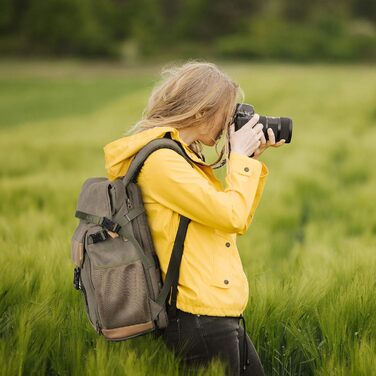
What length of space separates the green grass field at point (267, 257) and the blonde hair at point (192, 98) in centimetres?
71

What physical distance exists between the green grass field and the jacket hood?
1.77 feet

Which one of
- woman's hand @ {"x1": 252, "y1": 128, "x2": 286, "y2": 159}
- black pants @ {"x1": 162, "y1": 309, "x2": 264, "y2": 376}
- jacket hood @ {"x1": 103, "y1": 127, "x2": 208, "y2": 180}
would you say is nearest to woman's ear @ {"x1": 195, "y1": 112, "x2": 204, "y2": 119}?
jacket hood @ {"x1": 103, "y1": 127, "x2": 208, "y2": 180}

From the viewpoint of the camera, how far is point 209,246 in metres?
1.81

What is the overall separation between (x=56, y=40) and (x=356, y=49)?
88.8 feet

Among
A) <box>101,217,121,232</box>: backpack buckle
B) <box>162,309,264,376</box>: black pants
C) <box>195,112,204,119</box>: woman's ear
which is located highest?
<box>195,112,204,119</box>: woman's ear

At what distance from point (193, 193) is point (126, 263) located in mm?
282

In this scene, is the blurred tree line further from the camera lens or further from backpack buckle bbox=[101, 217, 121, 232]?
backpack buckle bbox=[101, 217, 121, 232]

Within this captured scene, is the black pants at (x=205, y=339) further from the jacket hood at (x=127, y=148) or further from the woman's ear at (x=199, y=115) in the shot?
the woman's ear at (x=199, y=115)

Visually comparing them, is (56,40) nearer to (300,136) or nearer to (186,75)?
(300,136)

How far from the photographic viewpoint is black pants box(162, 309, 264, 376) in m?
1.76

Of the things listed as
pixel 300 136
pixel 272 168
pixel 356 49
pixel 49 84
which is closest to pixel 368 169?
pixel 272 168

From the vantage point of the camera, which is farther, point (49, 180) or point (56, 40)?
point (56, 40)

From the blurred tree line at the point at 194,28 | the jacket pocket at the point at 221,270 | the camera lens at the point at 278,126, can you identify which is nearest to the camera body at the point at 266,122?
the camera lens at the point at 278,126

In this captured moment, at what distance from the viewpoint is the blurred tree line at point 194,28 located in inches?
1868
